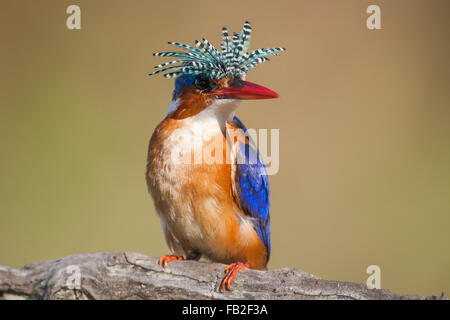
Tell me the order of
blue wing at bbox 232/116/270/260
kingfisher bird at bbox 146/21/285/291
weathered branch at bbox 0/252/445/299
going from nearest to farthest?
1. weathered branch at bbox 0/252/445/299
2. kingfisher bird at bbox 146/21/285/291
3. blue wing at bbox 232/116/270/260

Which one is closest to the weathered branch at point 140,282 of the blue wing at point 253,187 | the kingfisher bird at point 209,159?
the kingfisher bird at point 209,159

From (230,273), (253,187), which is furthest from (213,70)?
(230,273)

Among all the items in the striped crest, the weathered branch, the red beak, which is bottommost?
the weathered branch

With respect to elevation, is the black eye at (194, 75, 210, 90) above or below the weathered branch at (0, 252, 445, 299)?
above

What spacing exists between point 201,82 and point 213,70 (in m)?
0.10

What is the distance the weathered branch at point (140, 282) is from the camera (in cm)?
232

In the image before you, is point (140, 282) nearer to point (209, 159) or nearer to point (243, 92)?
point (209, 159)

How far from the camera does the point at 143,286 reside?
2.40 m

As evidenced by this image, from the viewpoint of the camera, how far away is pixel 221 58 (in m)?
2.69

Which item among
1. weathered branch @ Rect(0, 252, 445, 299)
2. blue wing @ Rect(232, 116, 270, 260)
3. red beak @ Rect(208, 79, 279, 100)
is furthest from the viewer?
blue wing @ Rect(232, 116, 270, 260)

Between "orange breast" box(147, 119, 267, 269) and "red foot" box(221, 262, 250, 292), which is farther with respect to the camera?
"orange breast" box(147, 119, 267, 269)

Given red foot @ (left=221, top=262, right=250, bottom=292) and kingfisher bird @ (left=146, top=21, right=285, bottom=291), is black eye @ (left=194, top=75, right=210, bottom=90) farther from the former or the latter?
red foot @ (left=221, top=262, right=250, bottom=292)

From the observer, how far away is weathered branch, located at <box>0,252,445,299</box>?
2324mm

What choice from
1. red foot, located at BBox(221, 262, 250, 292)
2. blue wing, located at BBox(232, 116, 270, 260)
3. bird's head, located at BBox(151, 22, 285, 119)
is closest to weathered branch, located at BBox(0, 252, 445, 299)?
red foot, located at BBox(221, 262, 250, 292)
